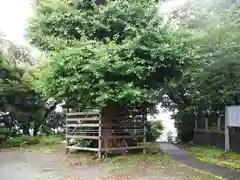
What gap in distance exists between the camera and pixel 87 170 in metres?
9.02

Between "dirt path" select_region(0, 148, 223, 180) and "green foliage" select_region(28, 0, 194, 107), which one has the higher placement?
"green foliage" select_region(28, 0, 194, 107)

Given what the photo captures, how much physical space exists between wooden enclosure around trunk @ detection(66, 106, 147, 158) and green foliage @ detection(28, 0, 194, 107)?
2.73 feet

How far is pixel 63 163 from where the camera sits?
407 inches

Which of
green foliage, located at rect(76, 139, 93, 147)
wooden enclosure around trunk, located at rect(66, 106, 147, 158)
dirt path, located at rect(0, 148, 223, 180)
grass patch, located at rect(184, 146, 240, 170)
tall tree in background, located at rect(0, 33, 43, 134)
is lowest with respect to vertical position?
dirt path, located at rect(0, 148, 223, 180)

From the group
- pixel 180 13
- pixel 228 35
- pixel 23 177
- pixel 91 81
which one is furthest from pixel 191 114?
pixel 23 177

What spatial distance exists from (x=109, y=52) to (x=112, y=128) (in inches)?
120

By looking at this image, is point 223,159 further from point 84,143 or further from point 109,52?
point 109,52

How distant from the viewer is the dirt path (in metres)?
8.00

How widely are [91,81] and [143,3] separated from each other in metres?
3.63

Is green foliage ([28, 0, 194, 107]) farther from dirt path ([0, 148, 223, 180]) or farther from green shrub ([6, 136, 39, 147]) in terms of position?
green shrub ([6, 136, 39, 147])

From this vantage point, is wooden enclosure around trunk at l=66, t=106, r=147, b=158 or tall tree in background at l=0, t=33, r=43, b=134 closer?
wooden enclosure around trunk at l=66, t=106, r=147, b=158

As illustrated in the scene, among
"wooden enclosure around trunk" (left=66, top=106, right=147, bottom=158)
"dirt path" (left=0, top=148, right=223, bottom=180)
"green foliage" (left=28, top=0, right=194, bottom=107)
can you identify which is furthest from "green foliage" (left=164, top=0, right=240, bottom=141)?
"dirt path" (left=0, top=148, right=223, bottom=180)

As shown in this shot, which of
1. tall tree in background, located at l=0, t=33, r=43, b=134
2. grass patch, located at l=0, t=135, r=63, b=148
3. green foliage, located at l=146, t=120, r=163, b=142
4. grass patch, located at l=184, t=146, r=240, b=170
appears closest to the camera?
grass patch, located at l=184, t=146, r=240, b=170

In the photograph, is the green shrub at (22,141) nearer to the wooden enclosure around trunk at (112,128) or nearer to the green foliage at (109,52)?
the wooden enclosure around trunk at (112,128)
